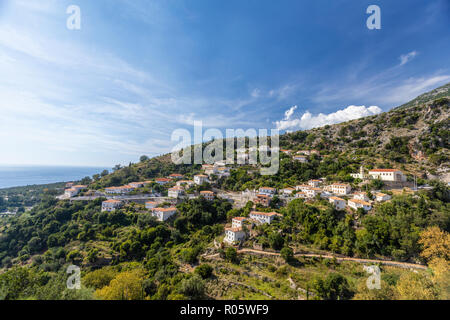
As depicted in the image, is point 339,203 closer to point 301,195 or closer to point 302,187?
point 301,195

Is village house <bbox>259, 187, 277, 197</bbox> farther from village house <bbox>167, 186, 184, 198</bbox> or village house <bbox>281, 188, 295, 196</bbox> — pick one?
village house <bbox>167, 186, 184, 198</bbox>

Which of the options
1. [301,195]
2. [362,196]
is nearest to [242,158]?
[301,195]

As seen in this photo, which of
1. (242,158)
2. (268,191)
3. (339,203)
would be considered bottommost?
(339,203)

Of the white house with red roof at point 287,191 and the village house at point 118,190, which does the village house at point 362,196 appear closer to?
the white house with red roof at point 287,191

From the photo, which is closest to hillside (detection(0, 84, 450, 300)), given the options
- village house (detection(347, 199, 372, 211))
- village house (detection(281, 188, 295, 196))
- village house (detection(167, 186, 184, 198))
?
village house (detection(347, 199, 372, 211))
